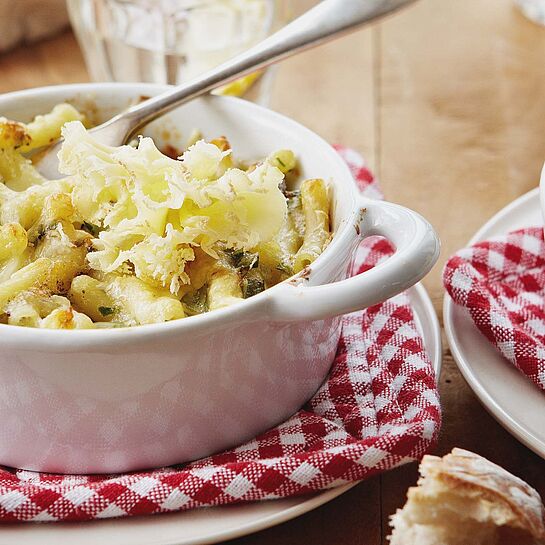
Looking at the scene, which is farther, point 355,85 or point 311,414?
point 355,85

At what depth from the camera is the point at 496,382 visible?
123 centimetres

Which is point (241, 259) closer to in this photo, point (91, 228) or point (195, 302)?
point (195, 302)

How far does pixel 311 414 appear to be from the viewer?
121 cm

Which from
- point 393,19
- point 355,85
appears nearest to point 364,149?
point 355,85

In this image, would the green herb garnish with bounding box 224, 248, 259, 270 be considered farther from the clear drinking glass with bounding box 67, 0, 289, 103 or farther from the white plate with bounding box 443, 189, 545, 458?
the clear drinking glass with bounding box 67, 0, 289, 103

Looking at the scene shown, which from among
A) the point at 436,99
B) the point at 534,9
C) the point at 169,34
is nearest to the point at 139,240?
the point at 169,34

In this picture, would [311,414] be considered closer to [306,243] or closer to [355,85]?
[306,243]

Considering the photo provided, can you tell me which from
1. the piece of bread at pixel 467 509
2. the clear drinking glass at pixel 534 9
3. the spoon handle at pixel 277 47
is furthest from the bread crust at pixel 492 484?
the clear drinking glass at pixel 534 9

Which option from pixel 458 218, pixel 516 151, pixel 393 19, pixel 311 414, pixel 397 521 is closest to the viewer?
pixel 397 521

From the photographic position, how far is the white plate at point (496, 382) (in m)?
1.15

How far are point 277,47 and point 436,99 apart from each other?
72cm

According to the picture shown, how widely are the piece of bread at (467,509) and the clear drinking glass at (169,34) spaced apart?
1.10 metres

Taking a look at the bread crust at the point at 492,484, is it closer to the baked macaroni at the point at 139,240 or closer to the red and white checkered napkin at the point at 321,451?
the red and white checkered napkin at the point at 321,451

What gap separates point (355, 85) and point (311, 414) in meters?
1.12
